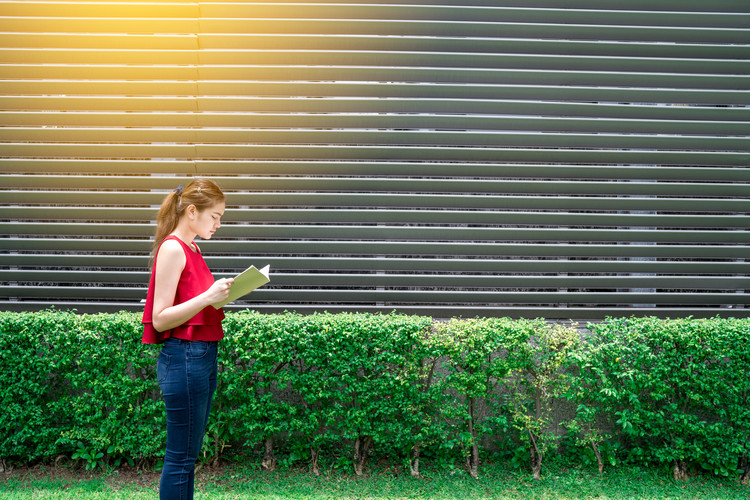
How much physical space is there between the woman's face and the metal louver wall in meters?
1.76

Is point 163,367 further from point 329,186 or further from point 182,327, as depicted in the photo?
point 329,186

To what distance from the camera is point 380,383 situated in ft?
11.8

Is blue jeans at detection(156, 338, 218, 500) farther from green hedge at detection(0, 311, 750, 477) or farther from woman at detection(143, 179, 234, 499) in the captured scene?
green hedge at detection(0, 311, 750, 477)

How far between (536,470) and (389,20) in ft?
13.1

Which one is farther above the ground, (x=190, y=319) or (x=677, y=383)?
(x=190, y=319)

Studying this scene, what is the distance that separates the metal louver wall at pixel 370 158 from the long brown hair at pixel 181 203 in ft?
5.92

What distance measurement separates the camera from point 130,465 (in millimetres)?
3766

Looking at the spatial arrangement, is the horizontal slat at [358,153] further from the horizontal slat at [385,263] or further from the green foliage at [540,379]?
the green foliage at [540,379]

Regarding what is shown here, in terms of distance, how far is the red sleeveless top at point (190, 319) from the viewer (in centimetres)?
239

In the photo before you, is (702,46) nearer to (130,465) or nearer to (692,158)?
(692,158)

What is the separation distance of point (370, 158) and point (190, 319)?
2.48 metres

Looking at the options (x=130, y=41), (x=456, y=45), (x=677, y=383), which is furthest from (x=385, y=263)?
(x=130, y=41)

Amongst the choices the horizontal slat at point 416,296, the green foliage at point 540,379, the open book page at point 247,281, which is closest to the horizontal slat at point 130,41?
the horizontal slat at point 416,296

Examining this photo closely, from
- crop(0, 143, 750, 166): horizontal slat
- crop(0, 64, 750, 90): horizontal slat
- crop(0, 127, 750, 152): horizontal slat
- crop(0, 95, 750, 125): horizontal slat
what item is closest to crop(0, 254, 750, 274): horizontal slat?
crop(0, 143, 750, 166): horizontal slat
